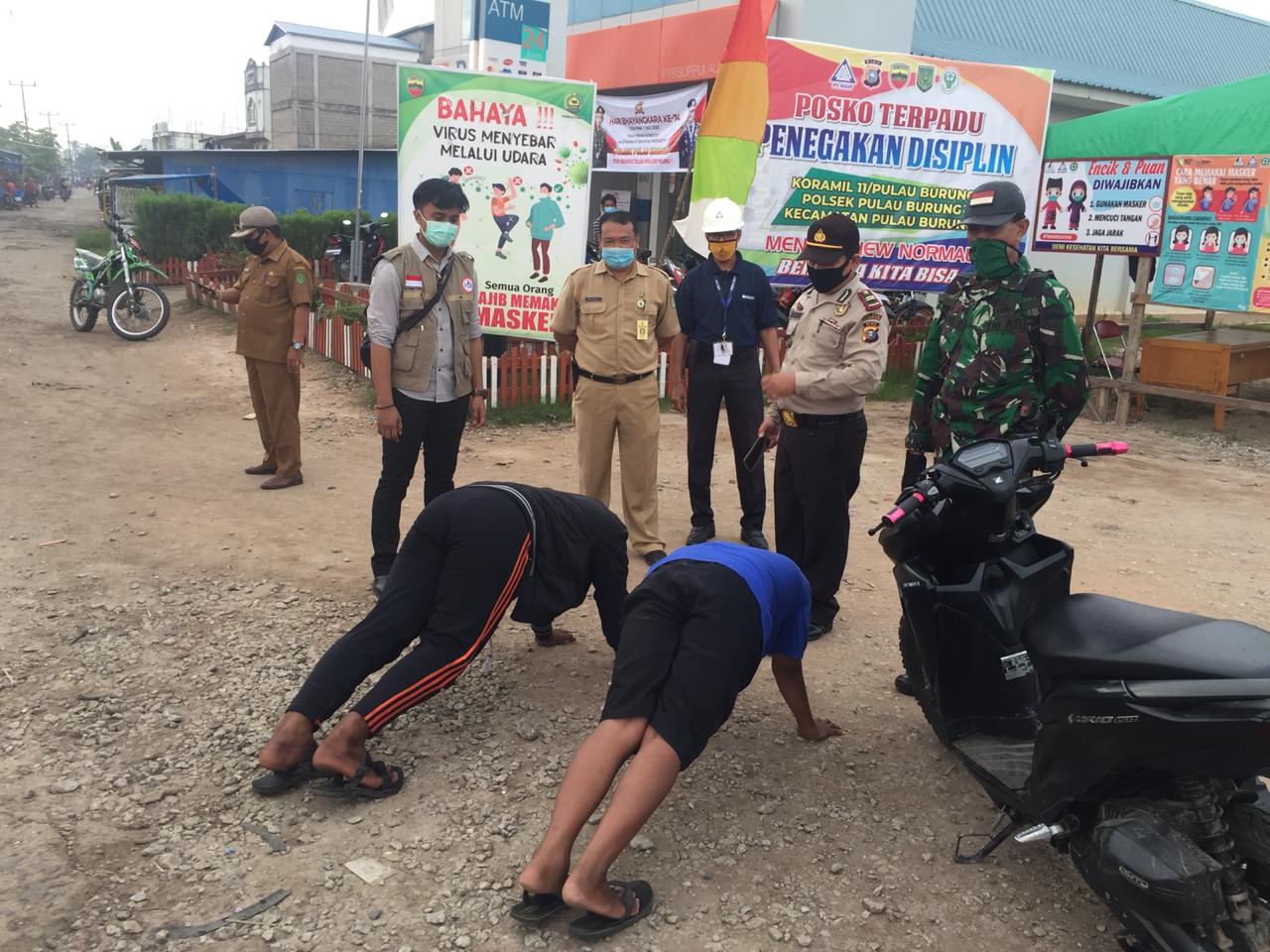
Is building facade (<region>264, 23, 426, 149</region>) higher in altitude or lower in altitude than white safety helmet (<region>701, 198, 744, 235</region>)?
higher

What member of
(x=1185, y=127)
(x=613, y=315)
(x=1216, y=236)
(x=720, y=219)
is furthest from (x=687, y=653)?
(x=1185, y=127)

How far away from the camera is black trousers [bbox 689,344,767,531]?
5.39 meters

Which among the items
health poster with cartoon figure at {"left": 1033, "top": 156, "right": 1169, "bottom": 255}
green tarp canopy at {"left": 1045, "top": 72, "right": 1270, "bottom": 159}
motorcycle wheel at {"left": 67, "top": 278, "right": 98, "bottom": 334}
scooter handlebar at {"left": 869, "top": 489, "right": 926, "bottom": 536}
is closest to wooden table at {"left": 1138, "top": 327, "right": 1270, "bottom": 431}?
health poster with cartoon figure at {"left": 1033, "top": 156, "right": 1169, "bottom": 255}

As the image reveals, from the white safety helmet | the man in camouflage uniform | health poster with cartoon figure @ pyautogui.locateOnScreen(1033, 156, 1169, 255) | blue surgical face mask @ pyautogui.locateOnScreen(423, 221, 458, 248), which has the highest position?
health poster with cartoon figure @ pyautogui.locateOnScreen(1033, 156, 1169, 255)

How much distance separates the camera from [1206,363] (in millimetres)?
9125

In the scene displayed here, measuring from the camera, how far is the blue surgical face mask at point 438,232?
4.65m

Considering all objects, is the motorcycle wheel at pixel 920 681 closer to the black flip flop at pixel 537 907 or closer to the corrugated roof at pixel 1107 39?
the black flip flop at pixel 537 907

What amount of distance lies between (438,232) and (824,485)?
215cm

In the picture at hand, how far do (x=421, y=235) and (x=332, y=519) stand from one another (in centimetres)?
199

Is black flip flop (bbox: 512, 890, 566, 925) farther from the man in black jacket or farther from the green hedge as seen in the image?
the green hedge

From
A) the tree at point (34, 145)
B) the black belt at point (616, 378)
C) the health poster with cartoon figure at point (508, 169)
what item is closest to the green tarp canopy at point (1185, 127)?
the health poster with cartoon figure at point (508, 169)

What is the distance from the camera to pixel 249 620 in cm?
441

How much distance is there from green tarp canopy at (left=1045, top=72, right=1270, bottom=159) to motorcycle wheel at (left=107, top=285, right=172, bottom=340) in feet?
33.7

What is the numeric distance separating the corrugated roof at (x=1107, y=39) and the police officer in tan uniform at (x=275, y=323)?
10769 millimetres
